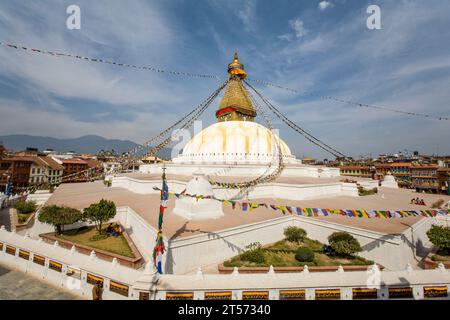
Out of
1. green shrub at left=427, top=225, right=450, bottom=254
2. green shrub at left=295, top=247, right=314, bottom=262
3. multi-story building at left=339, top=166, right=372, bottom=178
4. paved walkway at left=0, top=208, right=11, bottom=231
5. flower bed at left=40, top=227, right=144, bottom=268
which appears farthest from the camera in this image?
multi-story building at left=339, top=166, right=372, bottom=178

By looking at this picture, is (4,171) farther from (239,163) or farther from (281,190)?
(281,190)

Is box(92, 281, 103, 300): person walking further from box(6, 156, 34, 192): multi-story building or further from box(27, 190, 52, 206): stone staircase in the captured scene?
box(6, 156, 34, 192): multi-story building

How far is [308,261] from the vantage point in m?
8.42

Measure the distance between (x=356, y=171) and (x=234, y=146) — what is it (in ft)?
142

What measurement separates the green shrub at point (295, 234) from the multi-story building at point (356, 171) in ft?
150

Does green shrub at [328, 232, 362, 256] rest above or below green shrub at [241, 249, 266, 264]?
above

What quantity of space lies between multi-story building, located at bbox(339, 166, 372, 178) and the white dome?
117 ft

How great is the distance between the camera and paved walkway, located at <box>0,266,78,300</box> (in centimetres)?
621

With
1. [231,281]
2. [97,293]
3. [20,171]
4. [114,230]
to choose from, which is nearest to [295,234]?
[231,281]

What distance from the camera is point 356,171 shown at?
169 feet

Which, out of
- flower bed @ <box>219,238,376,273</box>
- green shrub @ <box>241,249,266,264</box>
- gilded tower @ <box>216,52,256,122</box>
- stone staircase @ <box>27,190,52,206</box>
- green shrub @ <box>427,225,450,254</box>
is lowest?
flower bed @ <box>219,238,376,273</box>

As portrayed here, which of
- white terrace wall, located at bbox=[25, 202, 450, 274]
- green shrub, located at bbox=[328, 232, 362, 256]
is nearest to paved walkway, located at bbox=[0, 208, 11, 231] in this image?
white terrace wall, located at bbox=[25, 202, 450, 274]

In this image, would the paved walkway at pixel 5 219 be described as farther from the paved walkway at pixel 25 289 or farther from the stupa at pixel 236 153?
the stupa at pixel 236 153
